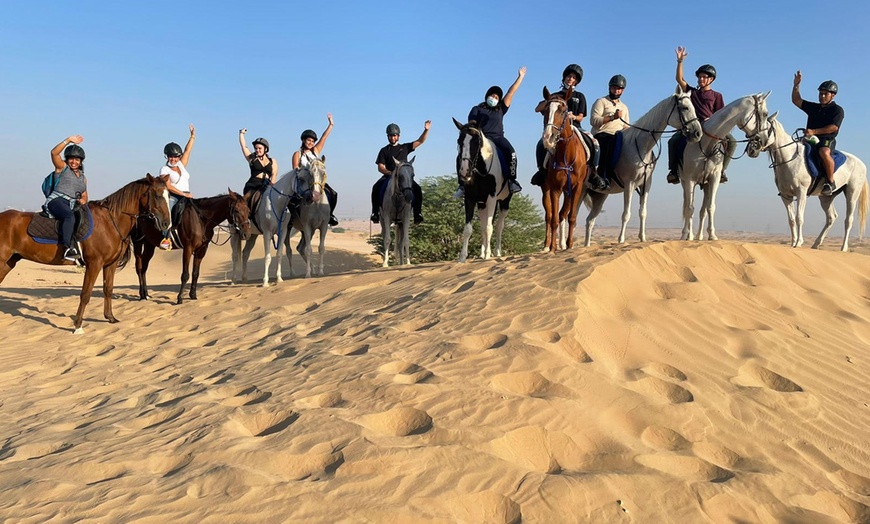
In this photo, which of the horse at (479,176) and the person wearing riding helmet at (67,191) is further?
the horse at (479,176)

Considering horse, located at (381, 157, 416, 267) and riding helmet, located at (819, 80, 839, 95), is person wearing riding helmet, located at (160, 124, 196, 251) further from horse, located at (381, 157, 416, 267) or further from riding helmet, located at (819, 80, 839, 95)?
riding helmet, located at (819, 80, 839, 95)

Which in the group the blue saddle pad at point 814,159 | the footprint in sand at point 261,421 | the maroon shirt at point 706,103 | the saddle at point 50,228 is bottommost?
the footprint in sand at point 261,421

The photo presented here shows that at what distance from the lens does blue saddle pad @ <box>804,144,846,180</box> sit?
9.16m

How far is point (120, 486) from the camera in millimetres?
2730

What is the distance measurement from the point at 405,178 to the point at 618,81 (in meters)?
4.23

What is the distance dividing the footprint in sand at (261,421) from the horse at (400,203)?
7010mm

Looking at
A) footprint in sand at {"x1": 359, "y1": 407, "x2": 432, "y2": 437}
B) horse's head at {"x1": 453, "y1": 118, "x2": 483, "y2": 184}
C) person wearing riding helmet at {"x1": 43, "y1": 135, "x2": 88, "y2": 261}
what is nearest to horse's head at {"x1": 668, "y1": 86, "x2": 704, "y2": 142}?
horse's head at {"x1": 453, "y1": 118, "x2": 483, "y2": 184}

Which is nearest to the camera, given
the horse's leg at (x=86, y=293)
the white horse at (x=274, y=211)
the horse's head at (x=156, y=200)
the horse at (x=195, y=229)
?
the horse's leg at (x=86, y=293)

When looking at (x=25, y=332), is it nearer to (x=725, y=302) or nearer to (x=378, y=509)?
(x=378, y=509)

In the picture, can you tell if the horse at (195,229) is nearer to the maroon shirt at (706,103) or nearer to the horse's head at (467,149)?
the horse's head at (467,149)

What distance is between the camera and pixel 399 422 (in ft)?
10.6

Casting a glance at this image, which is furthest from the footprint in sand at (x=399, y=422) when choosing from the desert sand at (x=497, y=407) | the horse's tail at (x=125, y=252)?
the horse's tail at (x=125, y=252)

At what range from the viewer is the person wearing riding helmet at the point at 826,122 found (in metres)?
8.93

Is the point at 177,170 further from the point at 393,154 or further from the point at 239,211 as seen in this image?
the point at 393,154
